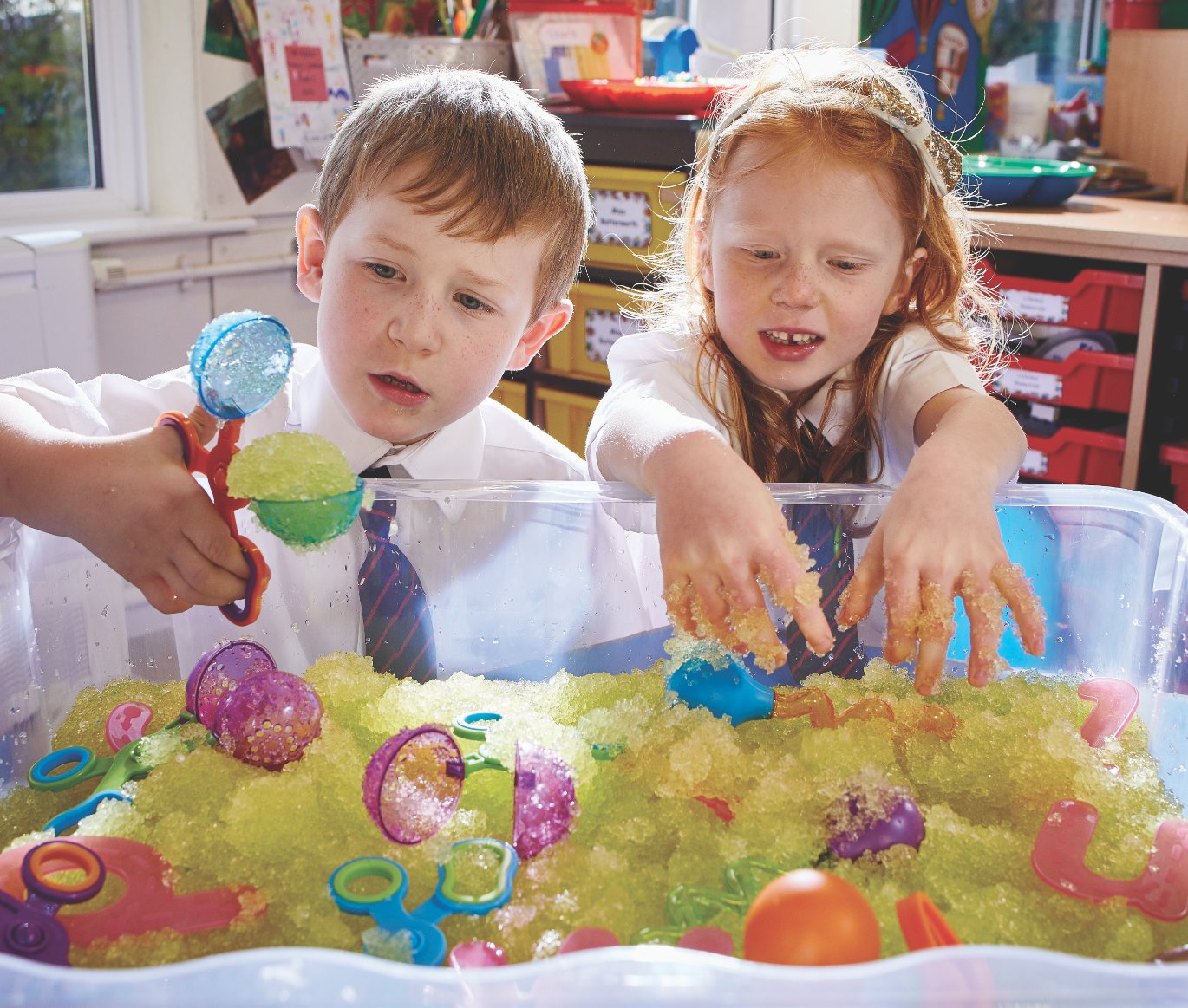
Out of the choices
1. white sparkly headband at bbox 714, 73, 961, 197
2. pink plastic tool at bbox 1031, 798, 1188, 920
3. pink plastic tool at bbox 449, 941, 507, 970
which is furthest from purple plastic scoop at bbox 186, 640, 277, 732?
white sparkly headband at bbox 714, 73, 961, 197

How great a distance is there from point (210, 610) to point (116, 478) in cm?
15

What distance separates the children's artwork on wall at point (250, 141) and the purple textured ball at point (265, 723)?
1562 mm

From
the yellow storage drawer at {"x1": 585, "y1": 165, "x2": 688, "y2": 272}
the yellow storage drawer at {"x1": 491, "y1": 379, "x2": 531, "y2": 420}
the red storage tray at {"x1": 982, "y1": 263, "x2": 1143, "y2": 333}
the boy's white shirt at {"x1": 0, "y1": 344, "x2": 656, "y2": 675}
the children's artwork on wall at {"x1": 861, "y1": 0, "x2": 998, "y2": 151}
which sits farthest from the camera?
the children's artwork on wall at {"x1": 861, "y1": 0, "x2": 998, "y2": 151}

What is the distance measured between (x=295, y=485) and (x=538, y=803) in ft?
0.66

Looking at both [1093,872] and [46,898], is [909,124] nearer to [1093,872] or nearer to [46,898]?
[1093,872]

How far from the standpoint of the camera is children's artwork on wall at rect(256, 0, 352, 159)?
1.94m

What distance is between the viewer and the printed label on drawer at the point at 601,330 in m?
1.98

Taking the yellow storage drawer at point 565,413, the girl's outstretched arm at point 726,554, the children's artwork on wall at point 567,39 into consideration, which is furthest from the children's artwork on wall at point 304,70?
the girl's outstretched arm at point 726,554

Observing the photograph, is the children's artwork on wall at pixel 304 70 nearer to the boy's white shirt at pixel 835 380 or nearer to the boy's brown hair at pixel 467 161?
the boy's brown hair at pixel 467 161

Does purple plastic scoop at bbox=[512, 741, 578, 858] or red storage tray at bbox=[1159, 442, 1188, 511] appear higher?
purple plastic scoop at bbox=[512, 741, 578, 858]

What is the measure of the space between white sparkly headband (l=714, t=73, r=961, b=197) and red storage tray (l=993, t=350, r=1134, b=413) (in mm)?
783

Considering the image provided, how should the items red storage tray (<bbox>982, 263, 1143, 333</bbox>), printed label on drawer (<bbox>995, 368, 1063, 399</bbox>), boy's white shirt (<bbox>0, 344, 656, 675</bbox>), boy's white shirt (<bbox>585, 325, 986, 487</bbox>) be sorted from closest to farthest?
boy's white shirt (<bbox>0, 344, 656, 675</bbox>), boy's white shirt (<bbox>585, 325, 986, 487</bbox>), red storage tray (<bbox>982, 263, 1143, 333</bbox>), printed label on drawer (<bbox>995, 368, 1063, 399</bbox>)

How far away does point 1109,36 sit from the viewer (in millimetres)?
2271

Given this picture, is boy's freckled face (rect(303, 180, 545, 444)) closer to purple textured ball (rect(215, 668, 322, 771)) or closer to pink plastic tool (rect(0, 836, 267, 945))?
purple textured ball (rect(215, 668, 322, 771))
